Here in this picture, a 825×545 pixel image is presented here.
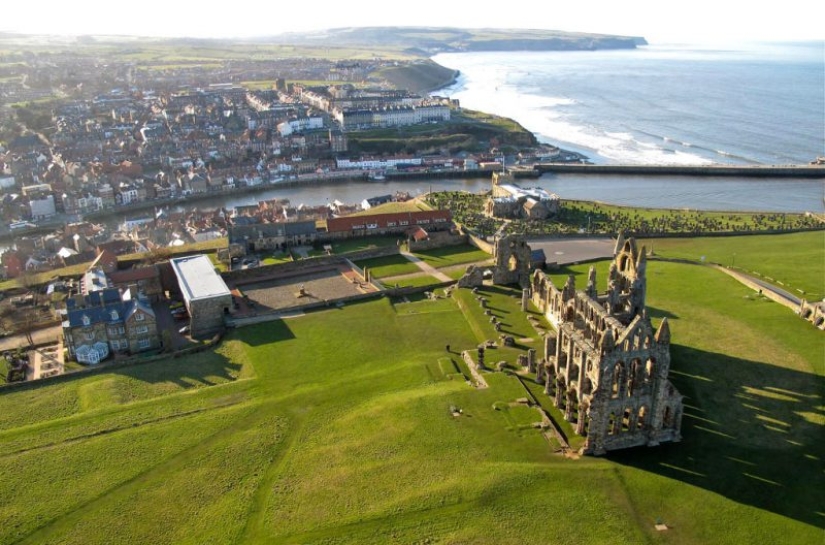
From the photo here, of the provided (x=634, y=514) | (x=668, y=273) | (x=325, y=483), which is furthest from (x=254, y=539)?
(x=668, y=273)

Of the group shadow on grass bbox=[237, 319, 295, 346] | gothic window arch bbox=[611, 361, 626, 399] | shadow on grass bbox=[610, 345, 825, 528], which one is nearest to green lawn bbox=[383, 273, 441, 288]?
shadow on grass bbox=[237, 319, 295, 346]

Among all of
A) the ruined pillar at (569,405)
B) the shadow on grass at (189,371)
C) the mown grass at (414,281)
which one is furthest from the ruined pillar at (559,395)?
the mown grass at (414,281)

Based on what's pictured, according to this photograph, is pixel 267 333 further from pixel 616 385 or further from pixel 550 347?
pixel 616 385

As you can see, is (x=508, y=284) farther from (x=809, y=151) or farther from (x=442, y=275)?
(x=809, y=151)

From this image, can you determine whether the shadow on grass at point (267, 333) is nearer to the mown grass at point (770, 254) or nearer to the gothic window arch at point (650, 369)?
the gothic window arch at point (650, 369)

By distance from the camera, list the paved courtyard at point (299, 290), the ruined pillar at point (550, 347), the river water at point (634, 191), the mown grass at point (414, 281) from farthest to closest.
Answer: the river water at point (634, 191), the mown grass at point (414, 281), the paved courtyard at point (299, 290), the ruined pillar at point (550, 347)

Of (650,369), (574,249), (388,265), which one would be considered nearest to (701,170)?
(574,249)

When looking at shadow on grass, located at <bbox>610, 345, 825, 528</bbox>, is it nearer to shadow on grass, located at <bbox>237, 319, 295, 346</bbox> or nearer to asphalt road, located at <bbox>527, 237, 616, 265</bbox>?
asphalt road, located at <bbox>527, 237, 616, 265</bbox>
